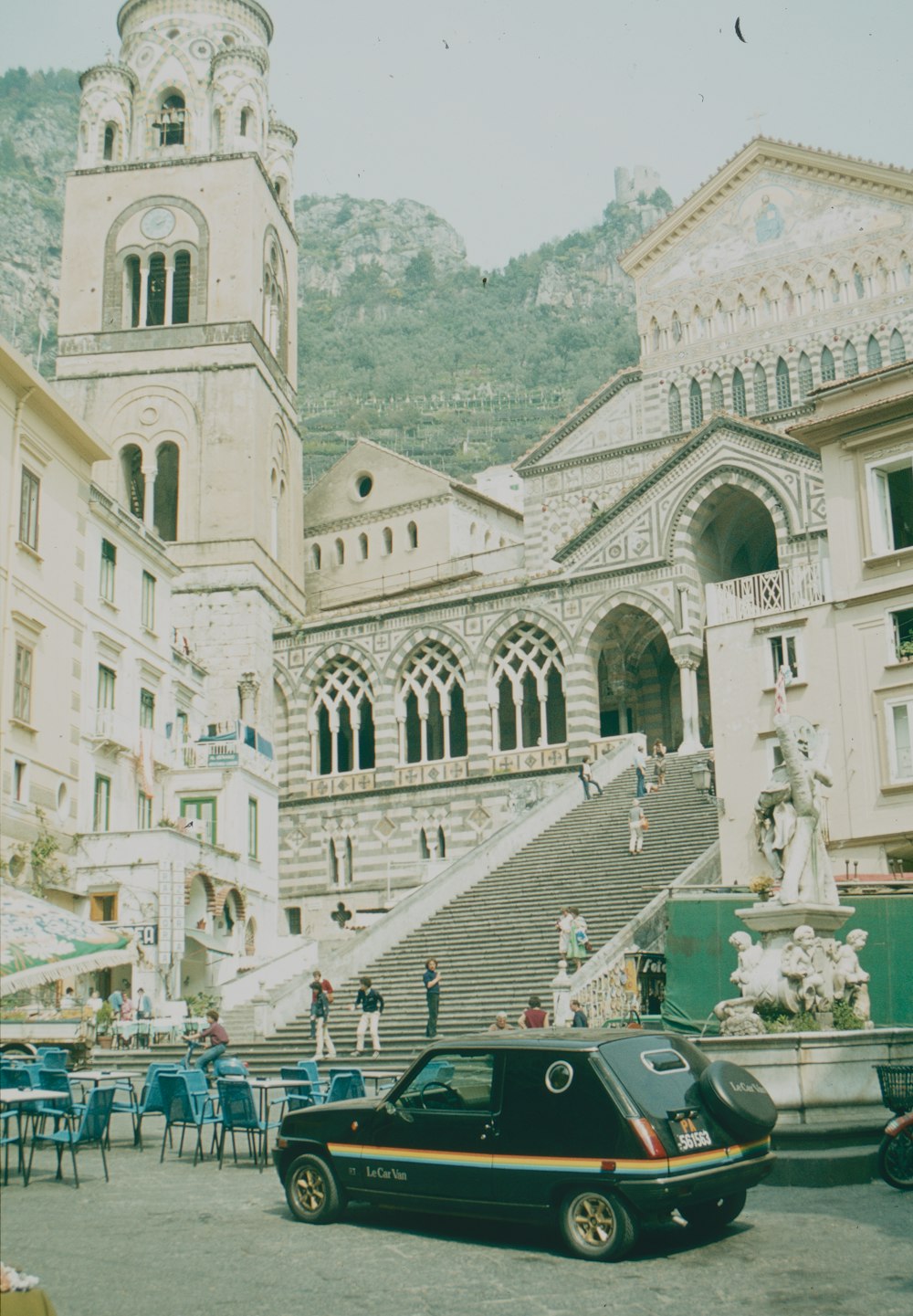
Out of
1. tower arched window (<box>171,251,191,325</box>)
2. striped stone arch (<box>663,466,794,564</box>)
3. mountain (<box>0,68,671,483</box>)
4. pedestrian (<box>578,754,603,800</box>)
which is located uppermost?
mountain (<box>0,68,671,483</box>)

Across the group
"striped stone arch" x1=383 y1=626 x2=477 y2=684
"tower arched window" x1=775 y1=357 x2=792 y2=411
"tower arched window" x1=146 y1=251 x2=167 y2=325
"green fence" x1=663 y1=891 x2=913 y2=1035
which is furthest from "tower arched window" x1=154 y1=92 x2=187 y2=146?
"green fence" x1=663 y1=891 x2=913 y2=1035

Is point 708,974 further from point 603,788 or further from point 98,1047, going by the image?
point 603,788

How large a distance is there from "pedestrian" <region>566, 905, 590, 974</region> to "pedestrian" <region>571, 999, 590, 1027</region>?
181cm

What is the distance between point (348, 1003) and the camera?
2645cm

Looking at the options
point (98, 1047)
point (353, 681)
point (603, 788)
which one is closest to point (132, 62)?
point (353, 681)

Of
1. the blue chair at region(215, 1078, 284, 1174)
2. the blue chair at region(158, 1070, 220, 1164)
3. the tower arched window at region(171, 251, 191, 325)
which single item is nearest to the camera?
the blue chair at region(215, 1078, 284, 1174)

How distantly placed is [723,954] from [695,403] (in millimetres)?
27703

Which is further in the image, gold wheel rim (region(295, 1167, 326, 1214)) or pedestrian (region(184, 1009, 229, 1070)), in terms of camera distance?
pedestrian (region(184, 1009, 229, 1070))

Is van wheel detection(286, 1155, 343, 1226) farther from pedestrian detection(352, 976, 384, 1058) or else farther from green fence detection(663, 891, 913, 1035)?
pedestrian detection(352, 976, 384, 1058)

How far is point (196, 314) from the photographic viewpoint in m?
48.8

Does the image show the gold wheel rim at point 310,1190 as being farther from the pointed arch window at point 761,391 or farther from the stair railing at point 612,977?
the pointed arch window at point 761,391

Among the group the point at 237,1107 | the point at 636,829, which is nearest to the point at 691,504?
the point at 636,829

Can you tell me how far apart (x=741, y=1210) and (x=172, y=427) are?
132ft

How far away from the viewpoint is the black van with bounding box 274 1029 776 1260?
376 inches
